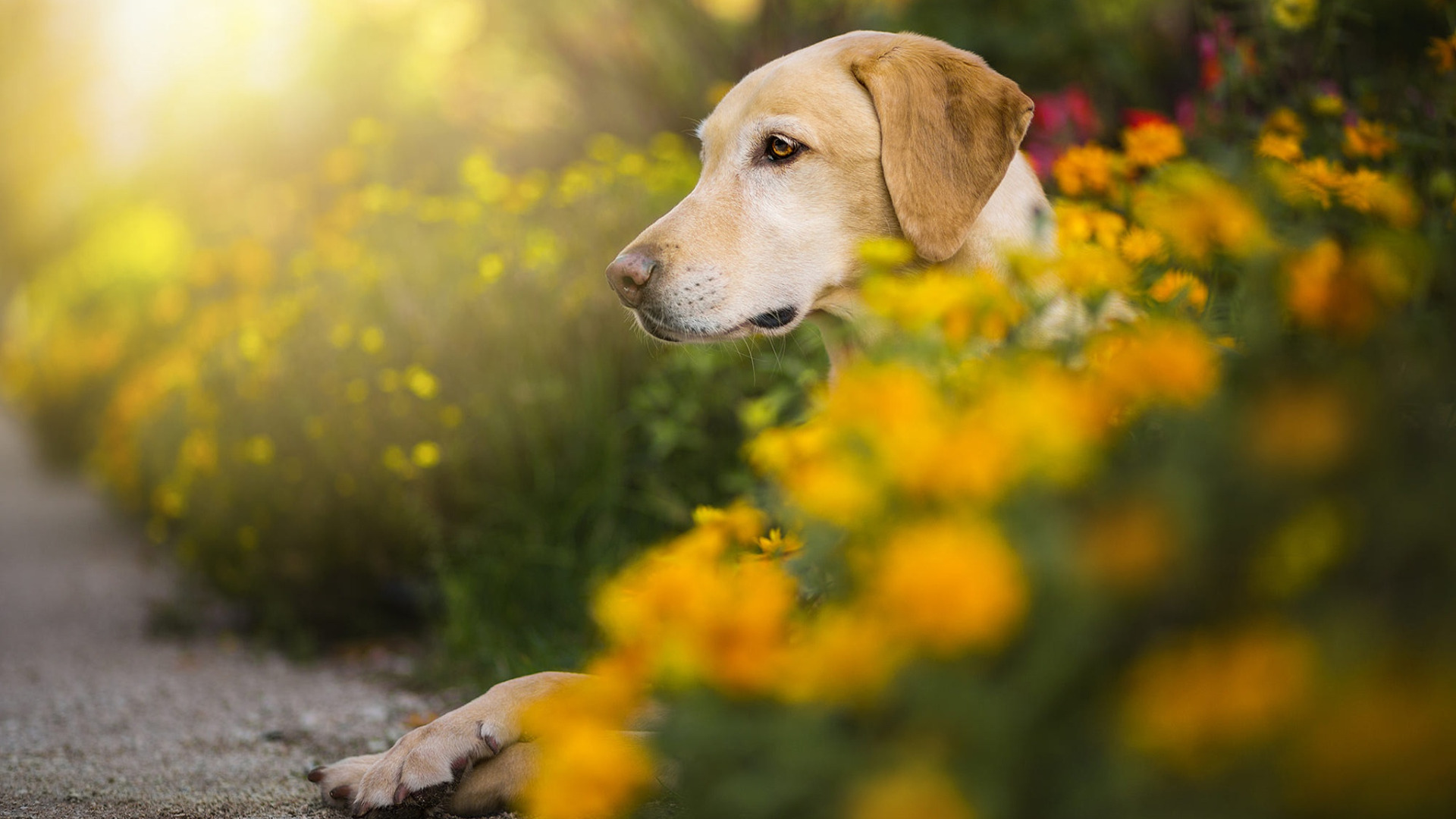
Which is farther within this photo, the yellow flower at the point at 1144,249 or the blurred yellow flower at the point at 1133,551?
the yellow flower at the point at 1144,249

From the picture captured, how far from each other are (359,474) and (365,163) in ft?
10.8

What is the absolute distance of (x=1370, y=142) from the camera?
94.9 inches

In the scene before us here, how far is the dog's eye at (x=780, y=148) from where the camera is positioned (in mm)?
2742

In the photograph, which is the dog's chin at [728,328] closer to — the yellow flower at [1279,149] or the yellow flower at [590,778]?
the yellow flower at [1279,149]

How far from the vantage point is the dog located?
8.44ft

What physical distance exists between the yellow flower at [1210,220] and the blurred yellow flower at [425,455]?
103 inches

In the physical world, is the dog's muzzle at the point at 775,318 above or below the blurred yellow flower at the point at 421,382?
below

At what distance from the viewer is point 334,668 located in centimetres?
373

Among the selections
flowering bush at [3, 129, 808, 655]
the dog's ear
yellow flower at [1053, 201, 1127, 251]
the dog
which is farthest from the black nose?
yellow flower at [1053, 201, 1127, 251]

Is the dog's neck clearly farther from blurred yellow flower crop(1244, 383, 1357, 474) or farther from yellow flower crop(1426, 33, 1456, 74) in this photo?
blurred yellow flower crop(1244, 383, 1357, 474)

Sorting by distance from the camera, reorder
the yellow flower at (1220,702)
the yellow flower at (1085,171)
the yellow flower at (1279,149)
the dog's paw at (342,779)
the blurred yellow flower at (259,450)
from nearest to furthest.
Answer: the yellow flower at (1220,702)
the dog's paw at (342,779)
the yellow flower at (1279,149)
the yellow flower at (1085,171)
the blurred yellow flower at (259,450)

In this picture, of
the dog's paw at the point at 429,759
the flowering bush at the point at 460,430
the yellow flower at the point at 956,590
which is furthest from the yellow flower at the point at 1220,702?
the flowering bush at the point at 460,430

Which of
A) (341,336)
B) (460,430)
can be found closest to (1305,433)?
(460,430)

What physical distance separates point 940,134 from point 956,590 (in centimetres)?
199
